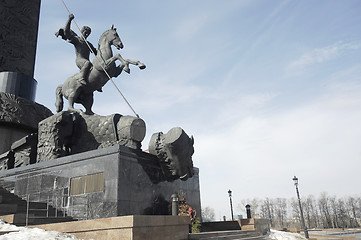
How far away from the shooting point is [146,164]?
35.7 feet

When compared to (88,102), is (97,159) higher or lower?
lower

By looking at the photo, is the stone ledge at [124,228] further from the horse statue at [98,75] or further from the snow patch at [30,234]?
the horse statue at [98,75]

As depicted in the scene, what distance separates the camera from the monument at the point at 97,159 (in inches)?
391

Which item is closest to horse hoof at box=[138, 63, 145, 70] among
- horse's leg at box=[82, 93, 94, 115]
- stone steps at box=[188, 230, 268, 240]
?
horse's leg at box=[82, 93, 94, 115]

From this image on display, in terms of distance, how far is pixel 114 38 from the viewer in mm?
13805

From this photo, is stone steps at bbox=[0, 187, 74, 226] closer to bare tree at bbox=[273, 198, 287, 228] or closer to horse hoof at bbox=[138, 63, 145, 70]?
horse hoof at bbox=[138, 63, 145, 70]

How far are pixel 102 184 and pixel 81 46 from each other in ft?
25.8

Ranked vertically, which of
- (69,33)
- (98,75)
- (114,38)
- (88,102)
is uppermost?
(69,33)

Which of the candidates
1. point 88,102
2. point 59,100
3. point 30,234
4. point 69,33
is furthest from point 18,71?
point 30,234

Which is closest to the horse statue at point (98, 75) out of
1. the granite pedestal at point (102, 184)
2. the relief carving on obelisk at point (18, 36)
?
the granite pedestal at point (102, 184)

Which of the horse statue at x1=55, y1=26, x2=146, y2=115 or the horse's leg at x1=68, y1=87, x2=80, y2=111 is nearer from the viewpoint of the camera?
the horse statue at x1=55, y1=26, x2=146, y2=115

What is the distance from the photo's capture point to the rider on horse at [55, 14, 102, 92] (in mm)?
14391

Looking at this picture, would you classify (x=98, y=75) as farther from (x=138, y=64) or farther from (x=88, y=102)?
(x=138, y=64)

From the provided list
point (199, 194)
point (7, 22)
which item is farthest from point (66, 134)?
point (7, 22)
